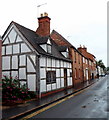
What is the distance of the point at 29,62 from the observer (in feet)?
39.5

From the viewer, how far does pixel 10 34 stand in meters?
13.3

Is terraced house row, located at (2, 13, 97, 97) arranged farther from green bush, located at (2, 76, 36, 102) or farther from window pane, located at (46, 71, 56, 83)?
green bush, located at (2, 76, 36, 102)

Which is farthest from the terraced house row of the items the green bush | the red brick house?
the red brick house

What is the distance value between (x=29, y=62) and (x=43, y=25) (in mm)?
7398

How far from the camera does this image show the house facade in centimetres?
1169

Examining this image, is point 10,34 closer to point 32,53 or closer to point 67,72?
point 32,53

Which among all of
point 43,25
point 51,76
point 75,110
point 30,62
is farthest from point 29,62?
point 43,25

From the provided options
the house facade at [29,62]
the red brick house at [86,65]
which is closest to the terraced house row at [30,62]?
the house facade at [29,62]

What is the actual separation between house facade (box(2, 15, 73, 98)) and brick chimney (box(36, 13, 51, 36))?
11.5ft

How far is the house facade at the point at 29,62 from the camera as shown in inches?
460

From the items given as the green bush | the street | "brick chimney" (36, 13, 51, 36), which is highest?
"brick chimney" (36, 13, 51, 36)

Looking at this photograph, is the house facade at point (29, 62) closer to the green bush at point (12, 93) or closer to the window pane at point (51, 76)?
the window pane at point (51, 76)

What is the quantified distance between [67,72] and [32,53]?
765 centimetres

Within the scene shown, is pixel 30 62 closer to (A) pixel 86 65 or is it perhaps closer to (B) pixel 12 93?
(B) pixel 12 93
